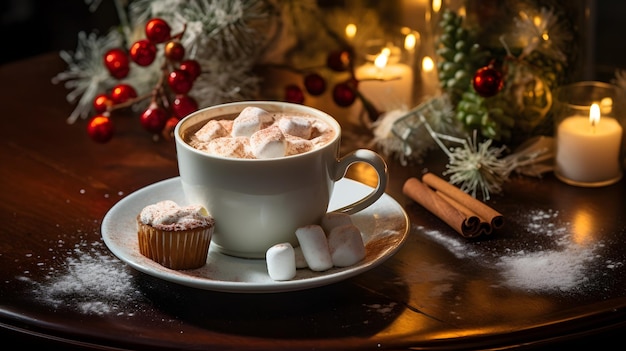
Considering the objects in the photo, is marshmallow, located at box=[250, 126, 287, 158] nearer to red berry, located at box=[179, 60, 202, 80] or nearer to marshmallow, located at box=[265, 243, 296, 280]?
marshmallow, located at box=[265, 243, 296, 280]

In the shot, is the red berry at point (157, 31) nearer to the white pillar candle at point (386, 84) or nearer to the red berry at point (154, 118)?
the red berry at point (154, 118)

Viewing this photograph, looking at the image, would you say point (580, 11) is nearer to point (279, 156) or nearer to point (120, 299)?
point (279, 156)

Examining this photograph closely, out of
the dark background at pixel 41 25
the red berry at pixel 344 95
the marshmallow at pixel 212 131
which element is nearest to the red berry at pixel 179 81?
the red berry at pixel 344 95

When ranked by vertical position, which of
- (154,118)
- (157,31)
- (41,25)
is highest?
(157,31)

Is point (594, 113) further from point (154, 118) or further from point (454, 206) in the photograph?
point (154, 118)

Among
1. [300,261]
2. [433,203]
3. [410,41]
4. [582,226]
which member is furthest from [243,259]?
[410,41]

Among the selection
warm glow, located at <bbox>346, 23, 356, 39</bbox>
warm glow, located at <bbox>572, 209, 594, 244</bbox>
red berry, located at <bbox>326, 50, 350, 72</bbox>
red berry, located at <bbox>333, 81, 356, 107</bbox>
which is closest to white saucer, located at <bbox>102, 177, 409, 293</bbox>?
warm glow, located at <bbox>572, 209, 594, 244</bbox>
